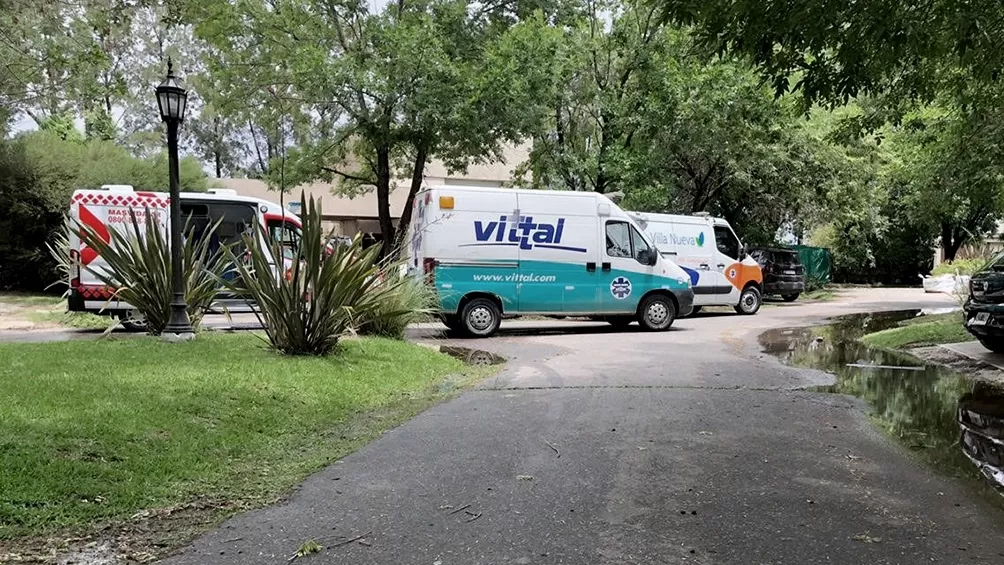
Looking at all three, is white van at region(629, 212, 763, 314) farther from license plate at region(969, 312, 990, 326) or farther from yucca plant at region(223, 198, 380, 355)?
yucca plant at region(223, 198, 380, 355)

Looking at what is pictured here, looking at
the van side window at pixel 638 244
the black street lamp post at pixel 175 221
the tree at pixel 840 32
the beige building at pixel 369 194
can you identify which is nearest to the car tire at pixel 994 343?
the tree at pixel 840 32

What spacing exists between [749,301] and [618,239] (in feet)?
22.7

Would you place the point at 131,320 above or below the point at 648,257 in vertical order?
below

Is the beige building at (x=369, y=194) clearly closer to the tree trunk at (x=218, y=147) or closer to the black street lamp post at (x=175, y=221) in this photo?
the tree trunk at (x=218, y=147)

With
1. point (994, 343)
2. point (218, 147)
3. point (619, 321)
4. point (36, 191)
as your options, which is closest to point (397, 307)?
point (619, 321)

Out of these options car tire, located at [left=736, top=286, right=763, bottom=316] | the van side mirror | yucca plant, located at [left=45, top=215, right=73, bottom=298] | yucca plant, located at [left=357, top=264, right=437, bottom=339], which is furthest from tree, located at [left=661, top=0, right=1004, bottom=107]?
car tire, located at [left=736, top=286, right=763, bottom=316]

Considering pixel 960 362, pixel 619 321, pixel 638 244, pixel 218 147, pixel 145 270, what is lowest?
pixel 960 362

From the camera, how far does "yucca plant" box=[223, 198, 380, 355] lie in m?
8.52

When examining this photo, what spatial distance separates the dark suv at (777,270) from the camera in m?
23.7

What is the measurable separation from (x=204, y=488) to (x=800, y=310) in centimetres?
1911

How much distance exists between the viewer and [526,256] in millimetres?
13461

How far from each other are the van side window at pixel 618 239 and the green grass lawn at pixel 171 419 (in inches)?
225

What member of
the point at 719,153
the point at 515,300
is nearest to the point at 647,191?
the point at 719,153

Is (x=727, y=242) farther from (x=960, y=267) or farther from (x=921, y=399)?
(x=921, y=399)
